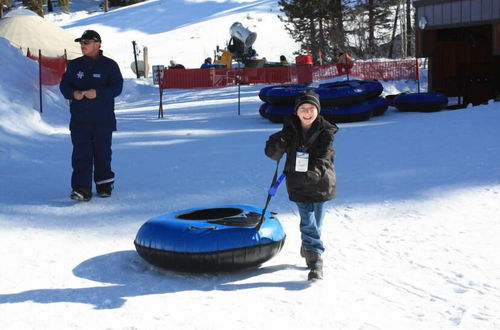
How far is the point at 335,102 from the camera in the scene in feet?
44.8

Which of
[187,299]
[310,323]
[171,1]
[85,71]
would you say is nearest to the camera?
[310,323]

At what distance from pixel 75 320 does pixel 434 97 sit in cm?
1293

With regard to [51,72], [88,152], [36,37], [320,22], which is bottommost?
[88,152]

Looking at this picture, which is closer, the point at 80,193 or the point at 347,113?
the point at 80,193

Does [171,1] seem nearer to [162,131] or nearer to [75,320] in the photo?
[162,131]

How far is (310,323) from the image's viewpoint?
3.55 m

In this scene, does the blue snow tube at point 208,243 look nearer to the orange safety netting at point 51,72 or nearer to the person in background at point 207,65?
the orange safety netting at point 51,72

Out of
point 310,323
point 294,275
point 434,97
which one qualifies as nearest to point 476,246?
point 294,275

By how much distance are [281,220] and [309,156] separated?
175cm

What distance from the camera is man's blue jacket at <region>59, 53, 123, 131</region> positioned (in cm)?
659

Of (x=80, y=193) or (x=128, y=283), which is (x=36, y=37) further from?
(x=128, y=283)

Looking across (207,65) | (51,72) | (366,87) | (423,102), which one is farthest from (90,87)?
(207,65)

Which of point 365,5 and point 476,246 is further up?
point 365,5

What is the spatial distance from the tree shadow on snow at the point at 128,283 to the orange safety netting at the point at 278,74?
1863cm
